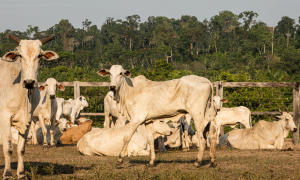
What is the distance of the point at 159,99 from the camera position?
6527 mm

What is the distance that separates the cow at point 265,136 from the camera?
1017 centimetres

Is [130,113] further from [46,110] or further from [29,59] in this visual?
[46,110]

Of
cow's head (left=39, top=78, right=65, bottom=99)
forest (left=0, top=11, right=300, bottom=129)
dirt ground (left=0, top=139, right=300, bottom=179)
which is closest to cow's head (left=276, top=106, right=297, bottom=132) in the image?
dirt ground (left=0, top=139, right=300, bottom=179)

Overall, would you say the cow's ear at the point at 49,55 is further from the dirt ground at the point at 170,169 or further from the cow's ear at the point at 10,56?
the dirt ground at the point at 170,169

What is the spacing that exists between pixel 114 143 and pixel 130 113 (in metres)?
1.69

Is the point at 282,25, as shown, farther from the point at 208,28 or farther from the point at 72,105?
the point at 72,105

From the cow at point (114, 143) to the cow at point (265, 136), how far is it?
3.10 metres

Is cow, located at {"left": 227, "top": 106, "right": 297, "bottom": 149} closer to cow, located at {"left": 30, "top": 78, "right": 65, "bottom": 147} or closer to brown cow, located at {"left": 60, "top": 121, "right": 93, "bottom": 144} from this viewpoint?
brown cow, located at {"left": 60, "top": 121, "right": 93, "bottom": 144}

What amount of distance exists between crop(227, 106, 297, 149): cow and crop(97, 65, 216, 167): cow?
4.25m

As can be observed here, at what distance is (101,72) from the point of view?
7035 mm

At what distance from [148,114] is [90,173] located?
Answer: 61.7 inches

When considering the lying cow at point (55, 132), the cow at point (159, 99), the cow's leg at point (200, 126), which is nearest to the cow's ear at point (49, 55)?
the cow at point (159, 99)

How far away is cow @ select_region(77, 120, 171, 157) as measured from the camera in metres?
8.12

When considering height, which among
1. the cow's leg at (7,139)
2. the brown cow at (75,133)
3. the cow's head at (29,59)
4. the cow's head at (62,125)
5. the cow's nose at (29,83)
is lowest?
the brown cow at (75,133)
